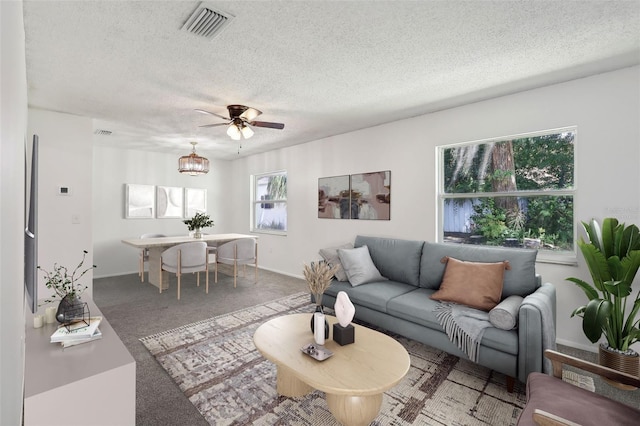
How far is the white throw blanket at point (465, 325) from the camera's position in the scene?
7.39 ft

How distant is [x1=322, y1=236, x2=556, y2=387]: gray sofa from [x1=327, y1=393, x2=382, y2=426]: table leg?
1054 mm

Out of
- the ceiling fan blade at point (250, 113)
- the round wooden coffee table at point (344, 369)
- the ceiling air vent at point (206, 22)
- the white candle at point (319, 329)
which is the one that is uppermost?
the ceiling air vent at point (206, 22)

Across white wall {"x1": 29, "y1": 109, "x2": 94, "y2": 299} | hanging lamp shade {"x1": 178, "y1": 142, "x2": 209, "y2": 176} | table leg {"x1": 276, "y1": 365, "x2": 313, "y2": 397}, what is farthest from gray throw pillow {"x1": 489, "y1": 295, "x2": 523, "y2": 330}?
white wall {"x1": 29, "y1": 109, "x2": 94, "y2": 299}

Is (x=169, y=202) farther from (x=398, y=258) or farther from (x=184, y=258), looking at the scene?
(x=398, y=258)

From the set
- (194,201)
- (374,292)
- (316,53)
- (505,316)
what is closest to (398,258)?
(374,292)

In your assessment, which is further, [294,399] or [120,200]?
[120,200]

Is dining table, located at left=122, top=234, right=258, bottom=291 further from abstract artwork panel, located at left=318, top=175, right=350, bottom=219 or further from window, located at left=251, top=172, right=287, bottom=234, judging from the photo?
abstract artwork panel, located at left=318, top=175, right=350, bottom=219

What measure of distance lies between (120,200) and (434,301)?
19.5 ft

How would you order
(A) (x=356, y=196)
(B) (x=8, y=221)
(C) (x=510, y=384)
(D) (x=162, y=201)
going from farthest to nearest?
1. (D) (x=162, y=201)
2. (A) (x=356, y=196)
3. (C) (x=510, y=384)
4. (B) (x=8, y=221)

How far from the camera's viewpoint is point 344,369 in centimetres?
168

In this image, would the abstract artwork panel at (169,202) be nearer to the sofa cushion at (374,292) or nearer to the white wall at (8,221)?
the sofa cushion at (374,292)

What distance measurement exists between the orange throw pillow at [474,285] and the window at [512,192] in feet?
2.65

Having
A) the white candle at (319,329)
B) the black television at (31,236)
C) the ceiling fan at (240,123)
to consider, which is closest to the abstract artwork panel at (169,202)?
the ceiling fan at (240,123)

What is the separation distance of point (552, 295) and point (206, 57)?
11.5 feet
